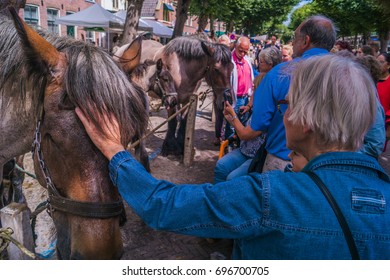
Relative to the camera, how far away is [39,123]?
1.57m

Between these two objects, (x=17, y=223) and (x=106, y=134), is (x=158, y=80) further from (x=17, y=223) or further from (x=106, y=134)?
(x=106, y=134)

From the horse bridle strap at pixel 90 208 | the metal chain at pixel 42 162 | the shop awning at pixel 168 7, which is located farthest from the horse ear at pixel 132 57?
the shop awning at pixel 168 7

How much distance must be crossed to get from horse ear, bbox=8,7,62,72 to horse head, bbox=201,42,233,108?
180 inches

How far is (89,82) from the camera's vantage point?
4.88ft

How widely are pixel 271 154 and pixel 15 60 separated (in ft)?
6.75

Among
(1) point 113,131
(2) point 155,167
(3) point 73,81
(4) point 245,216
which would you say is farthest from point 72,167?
(2) point 155,167

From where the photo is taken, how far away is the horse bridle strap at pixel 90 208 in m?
1.44

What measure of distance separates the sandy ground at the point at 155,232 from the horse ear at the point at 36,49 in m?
1.34

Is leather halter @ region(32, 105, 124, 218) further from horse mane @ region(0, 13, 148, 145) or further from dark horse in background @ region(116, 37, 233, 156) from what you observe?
dark horse in background @ region(116, 37, 233, 156)

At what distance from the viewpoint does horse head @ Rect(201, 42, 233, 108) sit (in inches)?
233

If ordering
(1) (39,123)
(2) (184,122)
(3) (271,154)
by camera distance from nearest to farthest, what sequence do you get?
1. (1) (39,123)
2. (3) (271,154)
3. (2) (184,122)

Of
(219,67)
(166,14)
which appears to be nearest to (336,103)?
(219,67)

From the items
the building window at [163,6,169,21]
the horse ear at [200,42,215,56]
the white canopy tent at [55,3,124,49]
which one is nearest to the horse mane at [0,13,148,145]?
the horse ear at [200,42,215,56]
